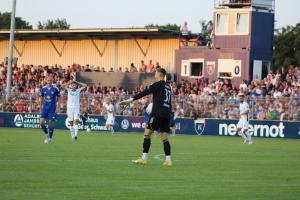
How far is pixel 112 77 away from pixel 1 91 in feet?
26.9

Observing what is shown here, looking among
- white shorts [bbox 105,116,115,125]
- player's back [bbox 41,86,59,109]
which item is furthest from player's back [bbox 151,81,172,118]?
white shorts [bbox 105,116,115,125]

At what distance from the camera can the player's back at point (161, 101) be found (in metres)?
19.1

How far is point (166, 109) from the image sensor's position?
19.2 m

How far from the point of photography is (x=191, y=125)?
45750 mm

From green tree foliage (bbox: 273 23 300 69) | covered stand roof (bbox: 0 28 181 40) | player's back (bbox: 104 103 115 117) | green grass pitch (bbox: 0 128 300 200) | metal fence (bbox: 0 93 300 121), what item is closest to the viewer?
green grass pitch (bbox: 0 128 300 200)

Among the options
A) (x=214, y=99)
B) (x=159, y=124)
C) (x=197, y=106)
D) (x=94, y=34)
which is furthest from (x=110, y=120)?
(x=159, y=124)

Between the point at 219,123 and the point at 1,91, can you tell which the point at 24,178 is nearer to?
the point at 219,123

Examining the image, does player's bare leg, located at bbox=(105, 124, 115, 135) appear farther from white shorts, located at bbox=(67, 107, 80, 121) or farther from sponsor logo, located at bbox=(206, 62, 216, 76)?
white shorts, located at bbox=(67, 107, 80, 121)

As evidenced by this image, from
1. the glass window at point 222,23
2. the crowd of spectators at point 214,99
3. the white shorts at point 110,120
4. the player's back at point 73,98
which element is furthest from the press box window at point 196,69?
the player's back at point 73,98

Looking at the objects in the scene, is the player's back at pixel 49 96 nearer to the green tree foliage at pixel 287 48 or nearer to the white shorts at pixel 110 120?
the white shorts at pixel 110 120

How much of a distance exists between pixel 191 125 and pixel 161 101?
26658 millimetres

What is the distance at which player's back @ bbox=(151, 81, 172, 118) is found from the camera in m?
19.1

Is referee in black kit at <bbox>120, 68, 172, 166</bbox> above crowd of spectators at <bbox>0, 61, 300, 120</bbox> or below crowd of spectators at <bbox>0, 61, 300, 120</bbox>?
below

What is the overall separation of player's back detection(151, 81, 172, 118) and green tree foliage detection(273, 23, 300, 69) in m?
66.2
